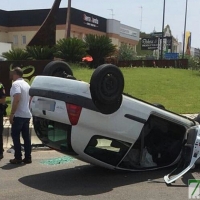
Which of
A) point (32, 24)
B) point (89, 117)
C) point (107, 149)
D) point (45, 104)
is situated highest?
point (32, 24)

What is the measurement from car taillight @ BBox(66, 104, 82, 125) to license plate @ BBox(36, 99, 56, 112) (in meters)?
0.26

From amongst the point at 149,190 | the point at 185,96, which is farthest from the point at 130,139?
the point at 185,96

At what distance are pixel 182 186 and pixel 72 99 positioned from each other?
1.88 metres

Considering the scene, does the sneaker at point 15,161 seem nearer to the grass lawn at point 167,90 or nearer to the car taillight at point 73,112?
the car taillight at point 73,112

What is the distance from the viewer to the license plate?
5.23 meters

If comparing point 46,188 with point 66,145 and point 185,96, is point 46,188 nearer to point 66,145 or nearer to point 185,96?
point 66,145

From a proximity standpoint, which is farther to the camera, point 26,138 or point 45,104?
point 26,138

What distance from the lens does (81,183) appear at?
555 centimetres

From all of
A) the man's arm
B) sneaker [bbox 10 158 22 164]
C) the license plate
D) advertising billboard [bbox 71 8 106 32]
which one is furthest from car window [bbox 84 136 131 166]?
advertising billboard [bbox 71 8 106 32]

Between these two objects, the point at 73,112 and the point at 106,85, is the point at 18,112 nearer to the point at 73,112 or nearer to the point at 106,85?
the point at 73,112

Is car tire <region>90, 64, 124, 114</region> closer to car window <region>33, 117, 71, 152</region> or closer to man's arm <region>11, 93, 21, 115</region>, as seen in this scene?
car window <region>33, 117, 71, 152</region>

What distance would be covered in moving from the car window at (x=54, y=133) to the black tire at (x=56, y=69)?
2.43 ft

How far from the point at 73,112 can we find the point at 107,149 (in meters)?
0.86

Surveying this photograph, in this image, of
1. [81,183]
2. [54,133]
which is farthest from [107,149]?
[54,133]
